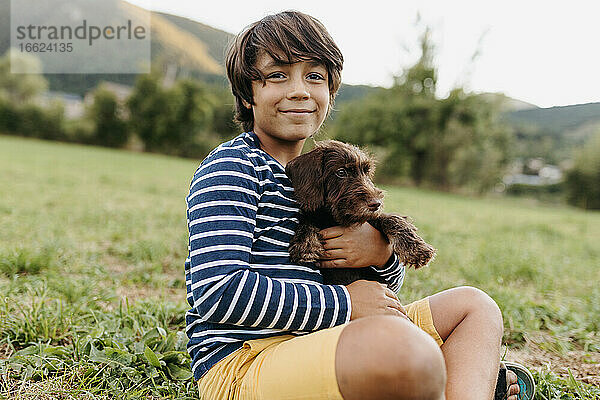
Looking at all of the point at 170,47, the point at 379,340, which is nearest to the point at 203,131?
the point at 170,47

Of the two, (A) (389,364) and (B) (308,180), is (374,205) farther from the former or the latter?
(A) (389,364)

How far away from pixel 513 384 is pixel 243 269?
1.44m

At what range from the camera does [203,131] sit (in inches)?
1566

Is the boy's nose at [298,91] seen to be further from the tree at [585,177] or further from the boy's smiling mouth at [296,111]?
the tree at [585,177]

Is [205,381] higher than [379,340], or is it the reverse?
[379,340]

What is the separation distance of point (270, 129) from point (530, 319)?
8.71ft

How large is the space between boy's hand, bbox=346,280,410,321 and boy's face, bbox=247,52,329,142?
0.76 meters

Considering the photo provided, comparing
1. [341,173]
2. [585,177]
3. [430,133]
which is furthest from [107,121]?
[341,173]

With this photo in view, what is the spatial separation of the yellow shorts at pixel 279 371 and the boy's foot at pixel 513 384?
3.43ft

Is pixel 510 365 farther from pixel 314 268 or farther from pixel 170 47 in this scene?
pixel 170 47

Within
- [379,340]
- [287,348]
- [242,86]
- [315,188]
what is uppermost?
[242,86]

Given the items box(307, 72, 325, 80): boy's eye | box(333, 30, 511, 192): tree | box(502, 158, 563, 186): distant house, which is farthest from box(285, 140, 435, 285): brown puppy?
box(502, 158, 563, 186): distant house

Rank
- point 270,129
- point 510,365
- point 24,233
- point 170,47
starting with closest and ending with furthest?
point 270,129 → point 510,365 → point 24,233 → point 170,47

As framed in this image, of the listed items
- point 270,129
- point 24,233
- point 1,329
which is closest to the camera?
point 270,129
